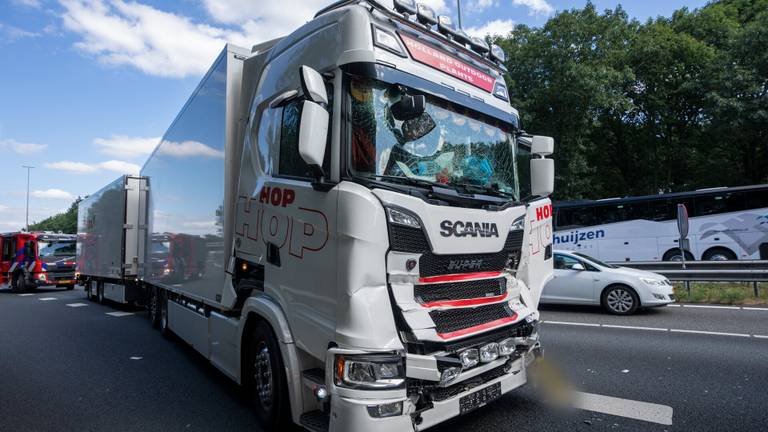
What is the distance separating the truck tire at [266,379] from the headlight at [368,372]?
3.13 ft

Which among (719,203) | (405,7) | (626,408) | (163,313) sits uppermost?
(405,7)

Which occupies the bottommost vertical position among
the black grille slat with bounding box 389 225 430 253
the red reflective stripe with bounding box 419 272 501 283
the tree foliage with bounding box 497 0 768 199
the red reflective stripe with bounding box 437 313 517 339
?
the red reflective stripe with bounding box 437 313 517 339

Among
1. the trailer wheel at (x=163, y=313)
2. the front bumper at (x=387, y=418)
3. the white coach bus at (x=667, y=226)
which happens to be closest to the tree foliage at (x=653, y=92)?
the white coach bus at (x=667, y=226)

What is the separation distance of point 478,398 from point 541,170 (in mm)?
2408

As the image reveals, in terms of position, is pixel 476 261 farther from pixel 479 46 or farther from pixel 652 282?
pixel 652 282

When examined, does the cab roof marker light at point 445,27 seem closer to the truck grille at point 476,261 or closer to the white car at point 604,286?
the truck grille at point 476,261

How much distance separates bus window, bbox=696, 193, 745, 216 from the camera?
1712 centimetres

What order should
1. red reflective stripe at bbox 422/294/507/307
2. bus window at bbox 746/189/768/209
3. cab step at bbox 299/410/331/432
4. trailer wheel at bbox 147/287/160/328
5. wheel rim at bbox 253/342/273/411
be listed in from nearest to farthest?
cab step at bbox 299/410/331/432 < red reflective stripe at bbox 422/294/507/307 < wheel rim at bbox 253/342/273/411 < trailer wheel at bbox 147/287/160/328 < bus window at bbox 746/189/768/209

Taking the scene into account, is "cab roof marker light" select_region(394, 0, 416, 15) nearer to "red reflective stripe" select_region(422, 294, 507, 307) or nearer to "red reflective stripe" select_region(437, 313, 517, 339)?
"red reflective stripe" select_region(422, 294, 507, 307)

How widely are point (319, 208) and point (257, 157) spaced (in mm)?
1367

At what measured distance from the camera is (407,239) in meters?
3.29

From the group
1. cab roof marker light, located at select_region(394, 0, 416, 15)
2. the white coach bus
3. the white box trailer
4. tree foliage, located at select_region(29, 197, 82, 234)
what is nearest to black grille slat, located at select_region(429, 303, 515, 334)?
cab roof marker light, located at select_region(394, 0, 416, 15)

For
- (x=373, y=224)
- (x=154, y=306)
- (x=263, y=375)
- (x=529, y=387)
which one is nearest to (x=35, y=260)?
(x=154, y=306)

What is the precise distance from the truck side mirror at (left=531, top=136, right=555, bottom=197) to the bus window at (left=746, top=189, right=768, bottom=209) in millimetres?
16176
